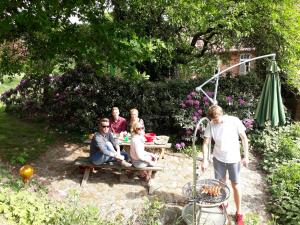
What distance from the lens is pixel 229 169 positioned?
6434 mm

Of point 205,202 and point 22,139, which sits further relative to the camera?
point 22,139

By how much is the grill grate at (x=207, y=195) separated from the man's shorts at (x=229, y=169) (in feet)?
0.93

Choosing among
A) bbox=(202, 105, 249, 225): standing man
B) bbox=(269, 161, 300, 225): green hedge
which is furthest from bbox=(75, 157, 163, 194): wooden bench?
bbox=(269, 161, 300, 225): green hedge

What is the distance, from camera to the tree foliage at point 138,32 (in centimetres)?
773

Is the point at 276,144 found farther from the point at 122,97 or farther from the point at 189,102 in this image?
the point at 122,97

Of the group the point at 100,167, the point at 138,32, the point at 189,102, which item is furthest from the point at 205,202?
the point at 138,32

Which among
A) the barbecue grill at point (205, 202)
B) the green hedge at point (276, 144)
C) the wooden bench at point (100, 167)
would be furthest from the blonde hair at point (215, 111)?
the green hedge at point (276, 144)

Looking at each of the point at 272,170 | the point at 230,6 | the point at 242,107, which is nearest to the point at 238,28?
the point at 230,6

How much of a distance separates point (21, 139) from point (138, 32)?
181 inches

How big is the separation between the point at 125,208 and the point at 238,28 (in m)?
6.35

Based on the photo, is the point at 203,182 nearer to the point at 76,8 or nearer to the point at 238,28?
the point at 76,8

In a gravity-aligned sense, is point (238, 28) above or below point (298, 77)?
above

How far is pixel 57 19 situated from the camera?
8203 millimetres

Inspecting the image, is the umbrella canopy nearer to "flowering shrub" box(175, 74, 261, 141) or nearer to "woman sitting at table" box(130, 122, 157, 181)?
"woman sitting at table" box(130, 122, 157, 181)
